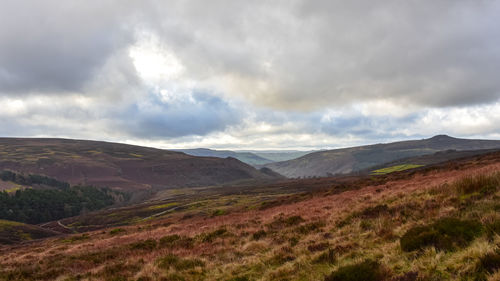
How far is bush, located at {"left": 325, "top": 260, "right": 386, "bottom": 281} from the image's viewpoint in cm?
675

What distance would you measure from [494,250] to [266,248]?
8424mm

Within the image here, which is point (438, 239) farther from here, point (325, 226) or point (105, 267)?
point (105, 267)

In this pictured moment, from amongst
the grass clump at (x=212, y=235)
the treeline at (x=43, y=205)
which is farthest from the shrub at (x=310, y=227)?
the treeline at (x=43, y=205)

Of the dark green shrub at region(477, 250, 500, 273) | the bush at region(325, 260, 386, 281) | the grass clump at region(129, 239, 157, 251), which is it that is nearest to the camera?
the dark green shrub at region(477, 250, 500, 273)

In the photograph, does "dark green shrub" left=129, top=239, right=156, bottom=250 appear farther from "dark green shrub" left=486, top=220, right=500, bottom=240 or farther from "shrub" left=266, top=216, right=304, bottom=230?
"dark green shrub" left=486, top=220, right=500, bottom=240

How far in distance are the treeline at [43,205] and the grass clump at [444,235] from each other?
161m

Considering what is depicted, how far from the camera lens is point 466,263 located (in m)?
6.18

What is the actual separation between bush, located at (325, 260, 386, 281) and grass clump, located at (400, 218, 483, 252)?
167 centimetres

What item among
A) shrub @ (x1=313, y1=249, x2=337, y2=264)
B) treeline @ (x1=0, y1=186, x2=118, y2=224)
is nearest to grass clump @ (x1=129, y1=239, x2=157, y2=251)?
shrub @ (x1=313, y1=249, x2=337, y2=264)

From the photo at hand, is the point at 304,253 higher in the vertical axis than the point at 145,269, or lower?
higher

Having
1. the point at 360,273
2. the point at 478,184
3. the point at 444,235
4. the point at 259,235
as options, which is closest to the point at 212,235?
the point at 259,235

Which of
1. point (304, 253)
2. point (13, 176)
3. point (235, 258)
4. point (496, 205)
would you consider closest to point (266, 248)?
point (235, 258)

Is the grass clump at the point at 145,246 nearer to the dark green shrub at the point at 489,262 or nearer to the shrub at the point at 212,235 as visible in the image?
the shrub at the point at 212,235

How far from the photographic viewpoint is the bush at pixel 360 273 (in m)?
6.75
